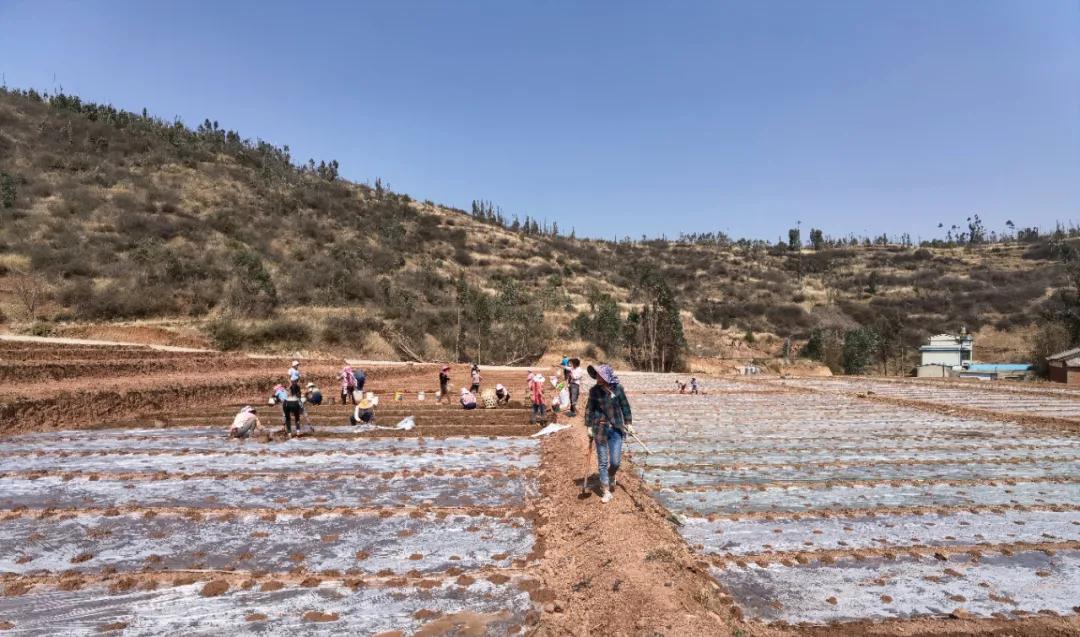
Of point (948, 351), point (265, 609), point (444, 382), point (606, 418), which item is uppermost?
point (948, 351)

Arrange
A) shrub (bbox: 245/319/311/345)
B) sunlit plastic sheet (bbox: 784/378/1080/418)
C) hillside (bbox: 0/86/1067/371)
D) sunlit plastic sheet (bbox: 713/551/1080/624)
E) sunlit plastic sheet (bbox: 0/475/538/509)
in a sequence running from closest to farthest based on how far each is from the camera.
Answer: sunlit plastic sheet (bbox: 713/551/1080/624) < sunlit plastic sheet (bbox: 0/475/538/509) < sunlit plastic sheet (bbox: 784/378/1080/418) < shrub (bbox: 245/319/311/345) < hillside (bbox: 0/86/1067/371)

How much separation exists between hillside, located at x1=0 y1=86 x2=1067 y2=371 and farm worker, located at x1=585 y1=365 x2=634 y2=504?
28361 millimetres

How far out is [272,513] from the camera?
767cm

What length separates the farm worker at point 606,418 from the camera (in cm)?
766

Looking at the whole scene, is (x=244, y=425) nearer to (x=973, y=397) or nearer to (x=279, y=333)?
(x=279, y=333)

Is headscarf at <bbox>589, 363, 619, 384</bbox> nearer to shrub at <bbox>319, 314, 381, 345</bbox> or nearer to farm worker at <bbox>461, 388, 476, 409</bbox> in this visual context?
farm worker at <bbox>461, 388, 476, 409</bbox>

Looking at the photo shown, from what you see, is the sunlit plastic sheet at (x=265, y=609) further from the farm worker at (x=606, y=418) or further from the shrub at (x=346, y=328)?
the shrub at (x=346, y=328)

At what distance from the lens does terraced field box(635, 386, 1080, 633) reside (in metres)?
5.48

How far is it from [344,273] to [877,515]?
43747 millimetres

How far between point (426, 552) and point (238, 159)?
71121mm

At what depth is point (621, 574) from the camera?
5.61 m

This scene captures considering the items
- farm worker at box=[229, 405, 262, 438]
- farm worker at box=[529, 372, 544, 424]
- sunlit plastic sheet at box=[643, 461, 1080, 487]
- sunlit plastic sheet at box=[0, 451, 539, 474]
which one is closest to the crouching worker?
farm worker at box=[529, 372, 544, 424]

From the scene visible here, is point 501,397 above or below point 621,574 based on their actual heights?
above

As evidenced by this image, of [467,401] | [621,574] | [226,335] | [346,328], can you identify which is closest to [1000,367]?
[467,401]
